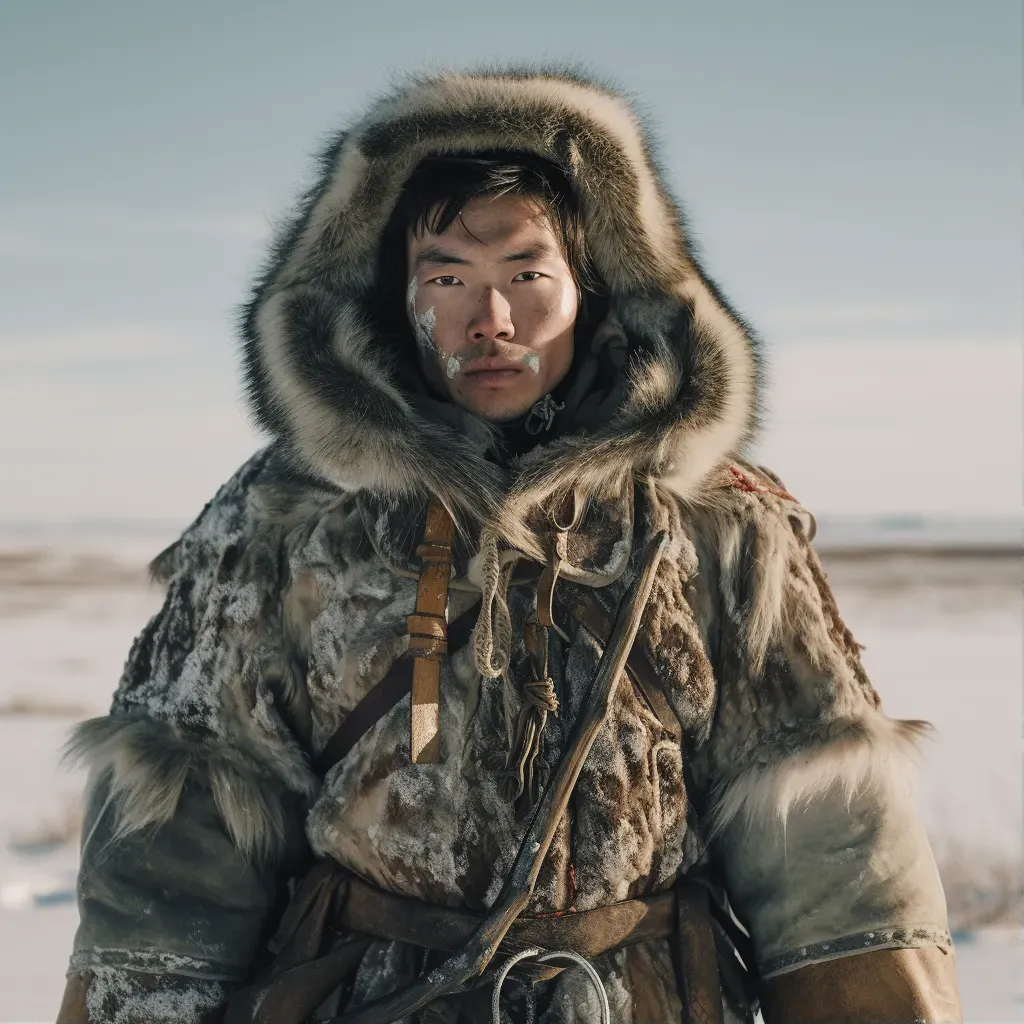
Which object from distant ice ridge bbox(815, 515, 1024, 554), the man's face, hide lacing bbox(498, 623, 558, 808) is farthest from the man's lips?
distant ice ridge bbox(815, 515, 1024, 554)

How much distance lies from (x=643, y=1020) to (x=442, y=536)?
0.67m

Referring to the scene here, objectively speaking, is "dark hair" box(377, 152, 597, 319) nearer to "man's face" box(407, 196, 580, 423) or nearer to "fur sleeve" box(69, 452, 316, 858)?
"man's face" box(407, 196, 580, 423)

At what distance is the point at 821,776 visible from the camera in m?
1.49

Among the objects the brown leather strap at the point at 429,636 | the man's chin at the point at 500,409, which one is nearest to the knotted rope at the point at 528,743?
the brown leather strap at the point at 429,636

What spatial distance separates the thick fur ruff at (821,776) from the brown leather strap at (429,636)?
0.41m

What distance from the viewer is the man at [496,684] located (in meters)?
1.46

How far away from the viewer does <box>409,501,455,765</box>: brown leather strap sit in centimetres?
146

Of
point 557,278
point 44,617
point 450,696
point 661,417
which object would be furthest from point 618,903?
point 44,617

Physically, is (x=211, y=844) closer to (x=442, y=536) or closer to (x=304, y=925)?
(x=304, y=925)

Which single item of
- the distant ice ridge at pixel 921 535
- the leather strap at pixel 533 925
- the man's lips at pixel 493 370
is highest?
the man's lips at pixel 493 370

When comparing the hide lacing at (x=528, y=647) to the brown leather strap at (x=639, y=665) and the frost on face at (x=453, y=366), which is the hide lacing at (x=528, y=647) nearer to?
the brown leather strap at (x=639, y=665)

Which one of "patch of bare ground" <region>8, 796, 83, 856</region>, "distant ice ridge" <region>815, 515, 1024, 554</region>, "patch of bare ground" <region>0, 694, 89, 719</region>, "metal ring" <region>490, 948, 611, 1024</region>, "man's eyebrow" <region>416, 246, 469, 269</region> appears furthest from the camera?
"distant ice ridge" <region>815, 515, 1024, 554</region>

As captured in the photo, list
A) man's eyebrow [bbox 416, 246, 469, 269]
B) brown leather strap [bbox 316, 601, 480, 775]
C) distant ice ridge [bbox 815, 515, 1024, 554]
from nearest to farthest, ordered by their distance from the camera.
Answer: brown leather strap [bbox 316, 601, 480, 775], man's eyebrow [bbox 416, 246, 469, 269], distant ice ridge [bbox 815, 515, 1024, 554]

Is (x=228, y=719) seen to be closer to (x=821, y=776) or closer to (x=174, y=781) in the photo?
(x=174, y=781)
